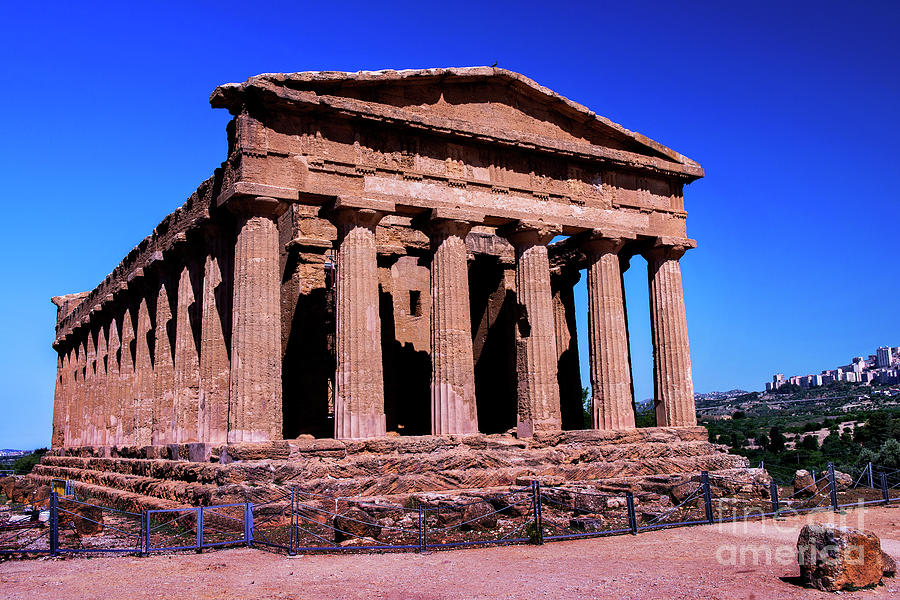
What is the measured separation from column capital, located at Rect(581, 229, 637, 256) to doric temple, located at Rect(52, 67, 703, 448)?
0.06 metres

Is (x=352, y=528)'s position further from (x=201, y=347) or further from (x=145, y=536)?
(x=201, y=347)

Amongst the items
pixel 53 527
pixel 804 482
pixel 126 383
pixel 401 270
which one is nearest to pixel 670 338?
pixel 804 482

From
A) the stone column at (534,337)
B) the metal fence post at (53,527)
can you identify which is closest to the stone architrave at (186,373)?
the metal fence post at (53,527)

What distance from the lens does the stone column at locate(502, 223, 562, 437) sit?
1911cm

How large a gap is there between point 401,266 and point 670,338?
800cm

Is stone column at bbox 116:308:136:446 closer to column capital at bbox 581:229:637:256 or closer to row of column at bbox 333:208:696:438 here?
row of column at bbox 333:208:696:438

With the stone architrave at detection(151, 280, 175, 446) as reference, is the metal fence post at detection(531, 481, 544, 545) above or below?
below

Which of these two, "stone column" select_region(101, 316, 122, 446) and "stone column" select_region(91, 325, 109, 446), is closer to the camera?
"stone column" select_region(101, 316, 122, 446)

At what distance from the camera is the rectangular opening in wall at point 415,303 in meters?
24.1

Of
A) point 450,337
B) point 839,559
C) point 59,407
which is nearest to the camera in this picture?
point 839,559

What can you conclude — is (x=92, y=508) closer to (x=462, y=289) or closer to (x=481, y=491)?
(x=481, y=491)

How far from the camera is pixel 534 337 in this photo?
1955 cm

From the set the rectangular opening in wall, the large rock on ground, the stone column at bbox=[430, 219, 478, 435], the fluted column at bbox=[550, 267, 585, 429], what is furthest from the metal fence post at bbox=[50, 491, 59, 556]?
the fluted column at bbox=[550, 267, 585, 429]

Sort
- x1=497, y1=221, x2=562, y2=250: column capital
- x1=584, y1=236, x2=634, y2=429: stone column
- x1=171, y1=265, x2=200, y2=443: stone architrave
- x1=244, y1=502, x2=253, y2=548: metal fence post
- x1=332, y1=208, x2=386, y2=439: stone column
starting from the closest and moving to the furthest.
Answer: x1=244, y1=502, x2=253, y2=548: metal fence post, x1=332, y1=208, x2=386, y2=439: stone column, x1=171, y1=265, x2=200, y2=443: stone architrave, x1=497, y1=221, x2=562, y2=250: column capital, x1=584, y1=236, x2=634, y2=429: stone column
